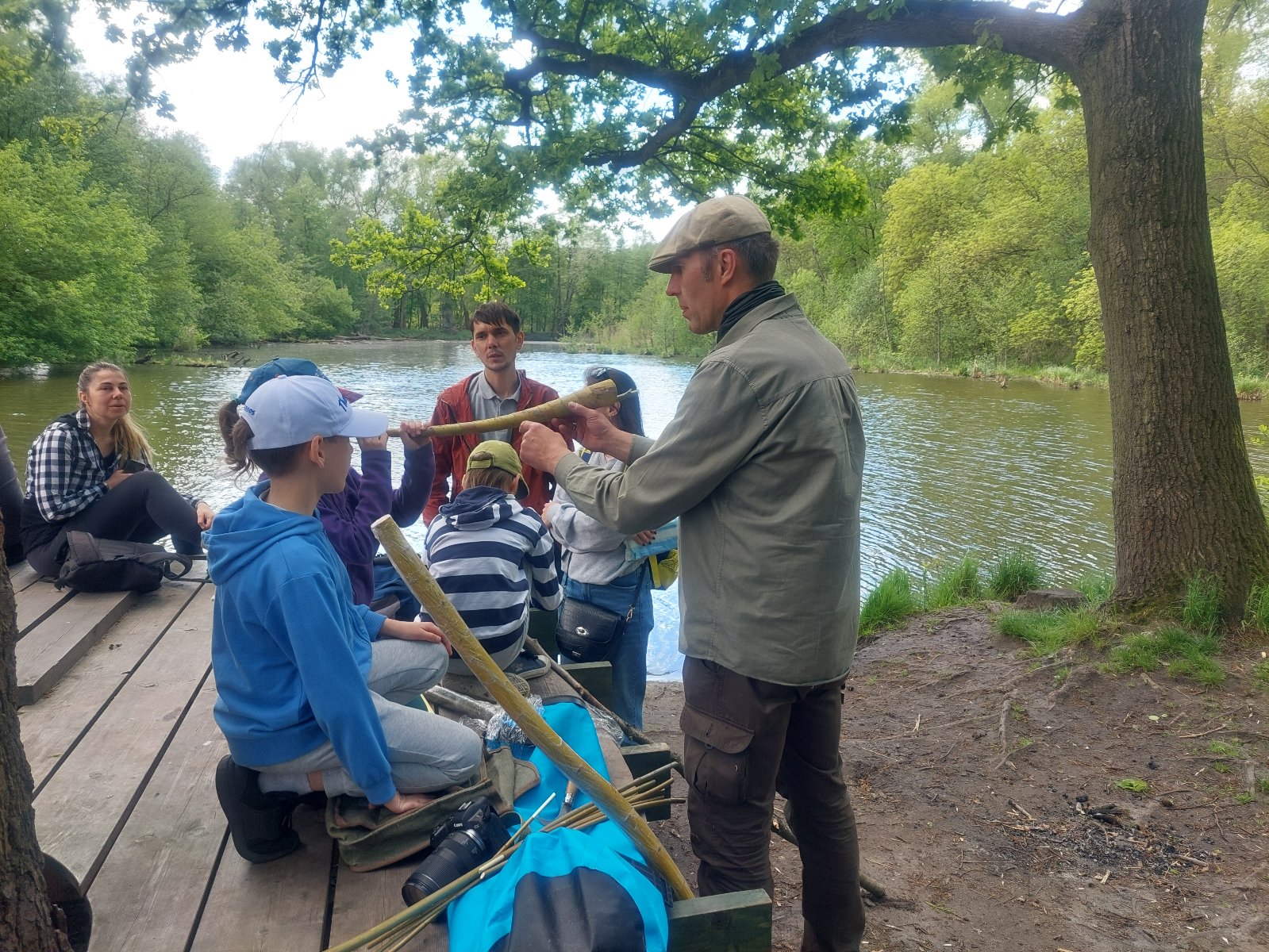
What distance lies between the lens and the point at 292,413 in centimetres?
204

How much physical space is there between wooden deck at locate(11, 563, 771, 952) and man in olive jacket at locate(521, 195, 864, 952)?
1.02 ft

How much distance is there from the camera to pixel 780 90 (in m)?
8.26

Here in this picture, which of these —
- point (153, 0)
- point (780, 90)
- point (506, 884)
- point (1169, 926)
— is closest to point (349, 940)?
point (506, 884)

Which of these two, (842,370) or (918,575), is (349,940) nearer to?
(842,370)

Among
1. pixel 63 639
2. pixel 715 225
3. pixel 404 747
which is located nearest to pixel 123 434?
pixel 63 639

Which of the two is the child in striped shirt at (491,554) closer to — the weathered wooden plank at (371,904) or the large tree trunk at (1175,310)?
the weathered wooden plank at (371,904)

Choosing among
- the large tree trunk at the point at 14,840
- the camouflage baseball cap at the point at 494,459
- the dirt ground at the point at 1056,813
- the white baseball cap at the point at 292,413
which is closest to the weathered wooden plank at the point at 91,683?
the large tree trunk at the point at 14,840

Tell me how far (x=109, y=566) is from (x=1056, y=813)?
439 centimetres

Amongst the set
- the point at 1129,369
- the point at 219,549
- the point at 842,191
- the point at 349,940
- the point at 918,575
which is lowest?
the point at 918,575

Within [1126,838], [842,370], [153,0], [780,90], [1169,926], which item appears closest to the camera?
[842,370]

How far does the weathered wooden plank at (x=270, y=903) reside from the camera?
5.98 ft

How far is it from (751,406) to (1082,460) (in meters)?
14.5

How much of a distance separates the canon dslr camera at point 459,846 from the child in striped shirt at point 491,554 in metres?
0.74

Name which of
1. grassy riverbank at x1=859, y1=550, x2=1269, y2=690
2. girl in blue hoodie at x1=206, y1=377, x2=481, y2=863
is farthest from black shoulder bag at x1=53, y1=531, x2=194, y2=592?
grassy riverbank at x1=859, y1=550, x2=1269, y2=690
